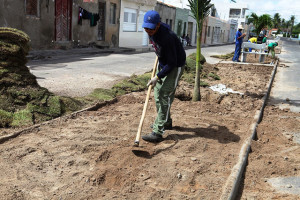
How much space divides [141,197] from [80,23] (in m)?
18.0

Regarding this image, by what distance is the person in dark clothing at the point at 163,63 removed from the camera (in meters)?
4.27

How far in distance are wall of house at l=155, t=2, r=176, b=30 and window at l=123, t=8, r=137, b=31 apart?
453 cm

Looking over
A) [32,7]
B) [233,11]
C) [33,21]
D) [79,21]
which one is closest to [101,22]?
[79,21]

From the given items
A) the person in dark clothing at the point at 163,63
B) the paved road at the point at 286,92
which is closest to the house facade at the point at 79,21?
the paved road at the point at 286,92

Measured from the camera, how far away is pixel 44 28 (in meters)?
16.9

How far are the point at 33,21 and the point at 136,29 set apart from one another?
12891mm

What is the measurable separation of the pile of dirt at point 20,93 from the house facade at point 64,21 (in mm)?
9849

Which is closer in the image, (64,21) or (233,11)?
(64,21)

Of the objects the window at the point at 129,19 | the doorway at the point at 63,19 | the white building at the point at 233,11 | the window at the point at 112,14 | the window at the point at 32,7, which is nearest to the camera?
the window at the point at 32,7

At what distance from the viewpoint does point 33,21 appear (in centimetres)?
1609

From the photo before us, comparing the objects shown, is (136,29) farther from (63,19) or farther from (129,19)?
(63,19)

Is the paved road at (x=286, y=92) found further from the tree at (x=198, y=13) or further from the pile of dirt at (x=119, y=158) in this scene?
the pile of dirt at (x=119, y=158)

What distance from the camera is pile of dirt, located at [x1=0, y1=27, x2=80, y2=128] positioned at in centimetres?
513

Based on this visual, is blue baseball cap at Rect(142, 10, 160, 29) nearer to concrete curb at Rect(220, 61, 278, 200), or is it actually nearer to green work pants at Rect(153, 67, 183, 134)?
green work pants at Rect(153, 67, 183, 134)
